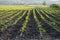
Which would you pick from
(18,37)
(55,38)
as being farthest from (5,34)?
(55,38)

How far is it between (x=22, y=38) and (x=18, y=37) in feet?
0.72

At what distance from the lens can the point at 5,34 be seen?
9.68 m

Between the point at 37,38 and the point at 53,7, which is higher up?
the point at 37,38

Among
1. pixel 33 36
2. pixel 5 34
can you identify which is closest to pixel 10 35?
pixel 5 34

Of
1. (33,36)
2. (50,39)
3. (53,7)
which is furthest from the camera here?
(53,7)

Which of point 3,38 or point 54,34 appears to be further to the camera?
point 54,34

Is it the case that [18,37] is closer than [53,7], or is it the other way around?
[18,37]

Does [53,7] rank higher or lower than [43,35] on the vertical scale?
lower

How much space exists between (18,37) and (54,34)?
1.76m

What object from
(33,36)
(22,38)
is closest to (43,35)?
(33,36)

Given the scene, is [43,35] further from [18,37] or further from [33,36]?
[18,37]

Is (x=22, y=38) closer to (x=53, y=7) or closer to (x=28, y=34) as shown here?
(x=28, y=34)

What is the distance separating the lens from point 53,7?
3209 cm

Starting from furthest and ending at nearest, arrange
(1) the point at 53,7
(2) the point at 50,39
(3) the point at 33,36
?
(1) the point at 53,7 → (3) the point at 33,36 → (2) the point at 50,39
